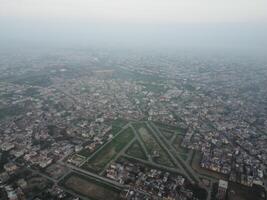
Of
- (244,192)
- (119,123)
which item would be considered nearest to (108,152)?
(119,123)

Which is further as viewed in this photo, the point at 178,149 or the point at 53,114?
the point at 53,114

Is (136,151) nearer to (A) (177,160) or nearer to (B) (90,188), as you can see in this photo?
(A) (177,160)

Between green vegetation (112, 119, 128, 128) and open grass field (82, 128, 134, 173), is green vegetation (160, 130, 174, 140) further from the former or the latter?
green vegetation (112, 119, 128, 128)

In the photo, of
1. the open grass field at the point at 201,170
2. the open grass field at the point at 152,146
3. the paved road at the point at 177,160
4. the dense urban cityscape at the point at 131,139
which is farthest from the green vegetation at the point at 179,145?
the open grass field at the point at 152,146

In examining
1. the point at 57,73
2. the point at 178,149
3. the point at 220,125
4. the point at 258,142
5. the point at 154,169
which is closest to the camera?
the point at 154,169

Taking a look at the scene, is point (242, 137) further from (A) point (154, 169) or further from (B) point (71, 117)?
(B) point (71, 117)

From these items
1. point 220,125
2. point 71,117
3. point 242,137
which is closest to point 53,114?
point 71,117

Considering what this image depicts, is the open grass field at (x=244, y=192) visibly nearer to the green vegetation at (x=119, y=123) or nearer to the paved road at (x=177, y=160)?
the paved road at (x=177, y=160)
